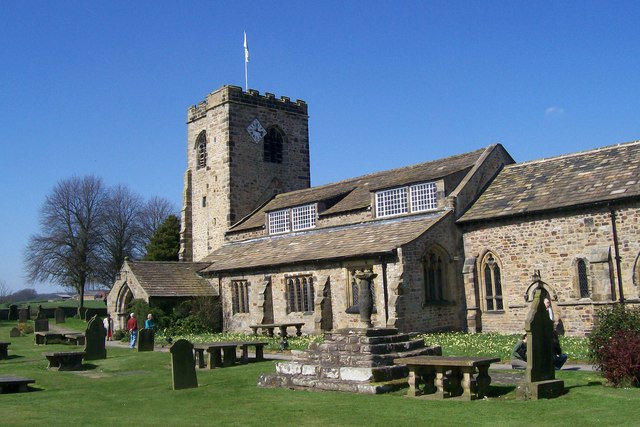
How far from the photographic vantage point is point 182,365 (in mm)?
16797

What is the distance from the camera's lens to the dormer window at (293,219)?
1411 inches

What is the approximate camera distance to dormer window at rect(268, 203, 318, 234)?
1411 inches

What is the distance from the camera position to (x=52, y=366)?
22750 millimetres

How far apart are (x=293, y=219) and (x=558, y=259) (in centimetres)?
1526

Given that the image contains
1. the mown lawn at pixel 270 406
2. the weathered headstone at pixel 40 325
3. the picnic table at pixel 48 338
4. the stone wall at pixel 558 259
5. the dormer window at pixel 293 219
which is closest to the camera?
the mown lawn at pixel 270 406

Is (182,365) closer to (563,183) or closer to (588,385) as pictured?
(588,385)

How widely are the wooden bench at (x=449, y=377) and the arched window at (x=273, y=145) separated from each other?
106 feet

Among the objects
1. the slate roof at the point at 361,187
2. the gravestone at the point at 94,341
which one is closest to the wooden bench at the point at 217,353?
the gravestone at the point at 94,341

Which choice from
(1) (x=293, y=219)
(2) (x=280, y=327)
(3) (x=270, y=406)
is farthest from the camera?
(1) (x=293, y=219)

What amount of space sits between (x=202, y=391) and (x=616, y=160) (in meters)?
19.2

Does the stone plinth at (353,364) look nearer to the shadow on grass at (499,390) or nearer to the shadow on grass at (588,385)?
the shadow on grass at (499,390)

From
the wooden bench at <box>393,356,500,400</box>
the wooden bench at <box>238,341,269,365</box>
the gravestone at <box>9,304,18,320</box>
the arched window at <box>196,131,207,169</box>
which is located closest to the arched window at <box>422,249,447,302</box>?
the wooden bench at <box>238,341,269,365</box>

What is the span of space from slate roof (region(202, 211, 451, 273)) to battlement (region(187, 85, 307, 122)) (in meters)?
10.2

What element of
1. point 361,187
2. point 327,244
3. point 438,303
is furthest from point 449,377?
point 361,187
